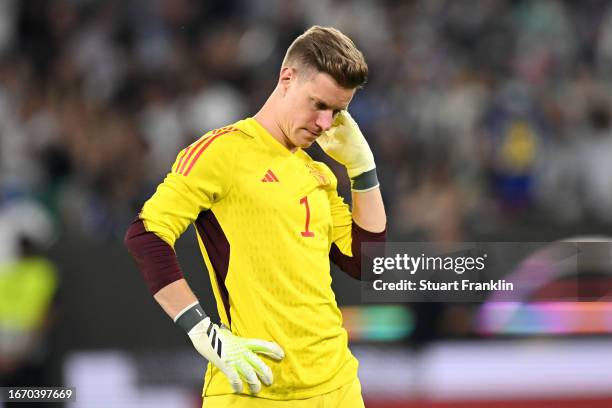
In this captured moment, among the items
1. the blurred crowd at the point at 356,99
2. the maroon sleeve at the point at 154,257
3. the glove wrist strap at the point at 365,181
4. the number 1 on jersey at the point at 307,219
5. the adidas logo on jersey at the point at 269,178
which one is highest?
the blurred crowd at the point at 356,99

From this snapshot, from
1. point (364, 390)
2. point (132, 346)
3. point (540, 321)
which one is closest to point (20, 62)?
point (132, 346)

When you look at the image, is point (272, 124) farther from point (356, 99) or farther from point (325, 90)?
point (356, 99)

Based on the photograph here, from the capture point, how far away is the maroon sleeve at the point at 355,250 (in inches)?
147

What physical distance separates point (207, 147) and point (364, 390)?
124 inches

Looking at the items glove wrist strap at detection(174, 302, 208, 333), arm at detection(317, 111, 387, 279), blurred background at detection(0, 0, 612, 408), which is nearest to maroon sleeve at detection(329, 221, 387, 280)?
arm at detection(317, 111, 387, 279)

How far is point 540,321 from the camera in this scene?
603 cm

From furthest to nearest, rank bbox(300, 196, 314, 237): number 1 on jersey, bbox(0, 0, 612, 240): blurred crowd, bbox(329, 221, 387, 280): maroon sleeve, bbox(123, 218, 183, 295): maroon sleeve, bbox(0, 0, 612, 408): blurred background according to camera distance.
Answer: bbox(0, 0, 612, 240): blurred crowd, bbox(0, 0, 612, 408): blurred background, bbox(329, 221, 387, 280): maroon sleeve, bbox(300, 196, 314, 237): number 1 on jersey, bbox(123, 218, 183, 295): maroon sleeve

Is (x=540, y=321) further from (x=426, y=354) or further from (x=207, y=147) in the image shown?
(x=207, y=147)

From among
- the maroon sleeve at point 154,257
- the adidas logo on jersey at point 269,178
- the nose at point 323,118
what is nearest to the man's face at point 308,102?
the nose at point 323,118

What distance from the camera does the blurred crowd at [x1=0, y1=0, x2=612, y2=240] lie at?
26.8ft

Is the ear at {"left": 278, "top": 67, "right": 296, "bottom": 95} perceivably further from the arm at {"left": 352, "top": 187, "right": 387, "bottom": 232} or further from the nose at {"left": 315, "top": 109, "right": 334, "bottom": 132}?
the arm at {"left": 352, "top": 187, "right": 387, "bottom": 232}

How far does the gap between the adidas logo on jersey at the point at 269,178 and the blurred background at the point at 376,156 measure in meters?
2.60

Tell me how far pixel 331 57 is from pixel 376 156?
16.9 feet

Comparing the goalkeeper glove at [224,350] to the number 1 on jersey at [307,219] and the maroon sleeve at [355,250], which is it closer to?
the number 1 on jersey at [307,219]
